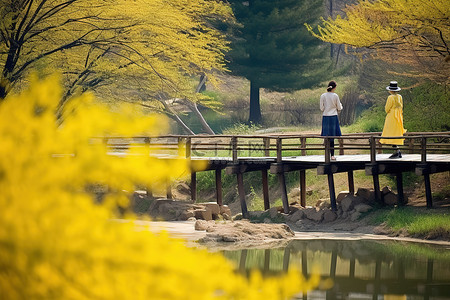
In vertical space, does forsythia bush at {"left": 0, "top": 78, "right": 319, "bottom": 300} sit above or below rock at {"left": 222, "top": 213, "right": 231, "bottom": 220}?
above

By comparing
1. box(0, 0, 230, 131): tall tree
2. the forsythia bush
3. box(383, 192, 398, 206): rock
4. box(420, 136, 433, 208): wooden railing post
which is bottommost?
box(383, 192, 398, 206): rock

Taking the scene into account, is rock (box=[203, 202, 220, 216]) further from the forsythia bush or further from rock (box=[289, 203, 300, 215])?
the forsythia bush

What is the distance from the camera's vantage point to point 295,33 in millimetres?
42844

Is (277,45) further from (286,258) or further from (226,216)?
(286,258)

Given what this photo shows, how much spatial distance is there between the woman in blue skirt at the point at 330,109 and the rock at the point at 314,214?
1.42 meters

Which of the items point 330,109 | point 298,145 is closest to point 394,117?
point 330,109

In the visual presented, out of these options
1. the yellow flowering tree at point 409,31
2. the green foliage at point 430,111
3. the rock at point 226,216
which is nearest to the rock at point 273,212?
the rock at point 226,216

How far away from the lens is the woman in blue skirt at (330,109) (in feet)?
69.8

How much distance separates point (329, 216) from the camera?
22.2m

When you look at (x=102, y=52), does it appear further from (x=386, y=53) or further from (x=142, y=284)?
(x=142, y=284)

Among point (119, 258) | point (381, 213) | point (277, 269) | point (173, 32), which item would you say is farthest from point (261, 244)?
point (119, 258)

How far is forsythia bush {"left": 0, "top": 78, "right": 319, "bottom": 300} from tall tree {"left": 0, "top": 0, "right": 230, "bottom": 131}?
15885 mm

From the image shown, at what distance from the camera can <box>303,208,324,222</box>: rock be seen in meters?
22.2

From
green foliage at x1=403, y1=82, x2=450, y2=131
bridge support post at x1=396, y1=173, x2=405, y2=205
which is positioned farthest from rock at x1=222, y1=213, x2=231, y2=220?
green foliage at x1=403, y1=82, x2=450, y2=131
